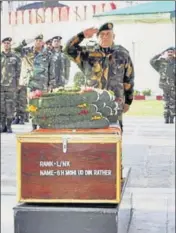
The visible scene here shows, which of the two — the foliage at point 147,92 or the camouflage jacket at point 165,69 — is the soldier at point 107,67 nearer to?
the foliage at point 147,92

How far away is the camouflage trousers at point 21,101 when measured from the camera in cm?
671

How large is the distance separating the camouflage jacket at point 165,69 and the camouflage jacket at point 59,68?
85 cm

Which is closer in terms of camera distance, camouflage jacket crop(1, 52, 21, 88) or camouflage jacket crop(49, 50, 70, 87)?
camouflage jacket crop(49, 50, 70, 87)

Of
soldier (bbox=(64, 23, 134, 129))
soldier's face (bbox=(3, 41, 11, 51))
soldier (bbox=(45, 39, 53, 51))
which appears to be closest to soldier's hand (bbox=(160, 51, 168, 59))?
soldier (bbox=(45, 39, 53, 51))

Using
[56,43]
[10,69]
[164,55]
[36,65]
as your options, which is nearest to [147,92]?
[164,55]

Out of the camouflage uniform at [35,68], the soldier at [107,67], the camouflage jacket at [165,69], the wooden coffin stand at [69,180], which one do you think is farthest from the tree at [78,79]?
the wooden coffin stand at [69,180]

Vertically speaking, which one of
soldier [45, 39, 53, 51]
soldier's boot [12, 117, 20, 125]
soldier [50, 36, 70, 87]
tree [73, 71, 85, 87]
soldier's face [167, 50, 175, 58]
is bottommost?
soldier's boot [12, 117, 20, 125]

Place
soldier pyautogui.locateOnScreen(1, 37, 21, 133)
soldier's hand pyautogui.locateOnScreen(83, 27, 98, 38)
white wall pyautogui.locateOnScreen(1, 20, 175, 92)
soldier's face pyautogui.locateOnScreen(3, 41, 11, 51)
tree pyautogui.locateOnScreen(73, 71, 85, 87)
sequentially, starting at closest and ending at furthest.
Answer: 1. soldier's hand pyautogui.locateOnScreen(83, 27, 98, 38)
2. tree pyautogui.locateOnScreen(73, 71, 85, 87)
3. white wall pyautogui.locateOnScreen(1, 20, 175, 92)
4. soldier's face pyautogui.locateOnScreen(3, 41, 11, 51)
5. soldier pyautogui.locateOnScreen(1, 37, 21, 133)

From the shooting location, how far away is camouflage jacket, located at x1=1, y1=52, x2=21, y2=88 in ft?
22.1

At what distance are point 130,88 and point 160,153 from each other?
2151mm

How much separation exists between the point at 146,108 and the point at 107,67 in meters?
2.22

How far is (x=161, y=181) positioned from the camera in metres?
5.28

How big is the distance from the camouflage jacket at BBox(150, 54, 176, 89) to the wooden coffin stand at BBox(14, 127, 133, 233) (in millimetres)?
3635

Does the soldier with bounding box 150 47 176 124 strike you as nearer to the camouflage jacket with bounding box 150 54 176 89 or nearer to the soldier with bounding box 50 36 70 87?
the camouflage jacket with bounding box 150 54 176 89
